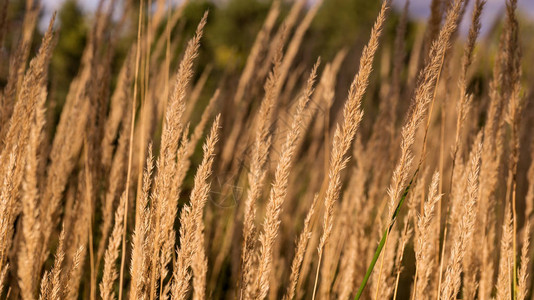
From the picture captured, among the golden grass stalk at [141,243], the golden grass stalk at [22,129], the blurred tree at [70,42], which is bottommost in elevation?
the golden grass stalk at [141,243]

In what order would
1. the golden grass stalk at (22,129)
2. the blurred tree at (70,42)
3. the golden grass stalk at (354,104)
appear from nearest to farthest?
the golden grass stalk at (354,104) → the golden grass stalk at (22,129) → the blurred tree at (70,42)

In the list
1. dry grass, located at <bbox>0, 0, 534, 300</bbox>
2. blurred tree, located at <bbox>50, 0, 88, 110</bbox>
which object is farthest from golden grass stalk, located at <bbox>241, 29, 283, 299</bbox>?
blurred tree, located at <bbox>50, 0, 88, 110</bbox>

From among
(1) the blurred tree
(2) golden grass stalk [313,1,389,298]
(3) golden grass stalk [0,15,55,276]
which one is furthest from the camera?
(1) the blurred tree

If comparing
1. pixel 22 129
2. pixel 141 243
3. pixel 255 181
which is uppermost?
pixel 22 129

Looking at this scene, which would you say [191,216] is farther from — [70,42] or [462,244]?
[70,42]

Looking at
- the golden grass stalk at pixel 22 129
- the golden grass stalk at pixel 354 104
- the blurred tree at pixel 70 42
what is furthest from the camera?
the blurred tree at pixel 70 42

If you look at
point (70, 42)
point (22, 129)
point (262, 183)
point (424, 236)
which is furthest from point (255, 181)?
point (70, 42)

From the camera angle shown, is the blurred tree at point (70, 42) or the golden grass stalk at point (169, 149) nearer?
the golden grass stalk at point (169, 149)

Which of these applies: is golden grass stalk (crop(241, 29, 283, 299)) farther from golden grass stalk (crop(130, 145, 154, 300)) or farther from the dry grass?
golden grass stalk (crop(130, 145, 154, 300))

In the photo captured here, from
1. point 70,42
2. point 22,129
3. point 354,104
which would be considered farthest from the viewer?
point 70,42

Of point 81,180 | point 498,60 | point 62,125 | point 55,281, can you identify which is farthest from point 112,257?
point 498,60

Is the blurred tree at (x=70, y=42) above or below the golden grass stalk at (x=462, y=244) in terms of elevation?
above

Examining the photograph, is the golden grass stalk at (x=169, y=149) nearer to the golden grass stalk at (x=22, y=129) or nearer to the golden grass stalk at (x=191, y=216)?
the golden grass stalk at (x=191, y=216)

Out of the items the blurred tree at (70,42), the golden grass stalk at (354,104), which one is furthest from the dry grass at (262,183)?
the blurred tree at (70,42)
